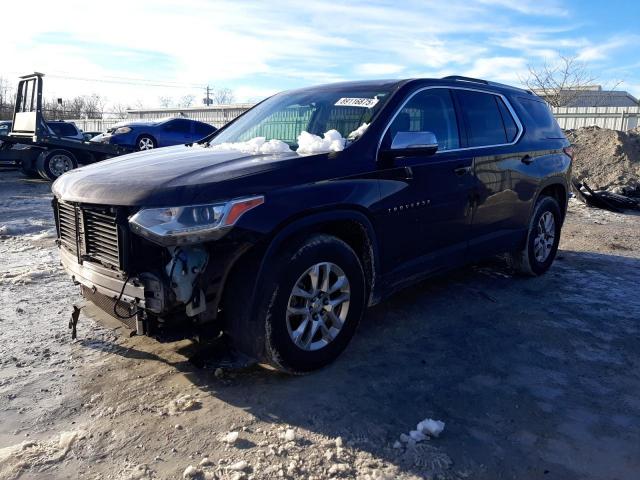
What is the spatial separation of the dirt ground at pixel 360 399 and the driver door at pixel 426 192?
614 millimetres

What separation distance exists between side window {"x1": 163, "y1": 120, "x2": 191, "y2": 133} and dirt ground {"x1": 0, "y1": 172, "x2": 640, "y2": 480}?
1220 cm

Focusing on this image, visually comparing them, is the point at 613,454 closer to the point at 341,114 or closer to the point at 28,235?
the point at 341,114

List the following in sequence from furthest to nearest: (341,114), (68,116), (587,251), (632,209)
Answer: (68,116), (632,209), (587,251), (341,114)

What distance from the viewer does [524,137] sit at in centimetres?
537

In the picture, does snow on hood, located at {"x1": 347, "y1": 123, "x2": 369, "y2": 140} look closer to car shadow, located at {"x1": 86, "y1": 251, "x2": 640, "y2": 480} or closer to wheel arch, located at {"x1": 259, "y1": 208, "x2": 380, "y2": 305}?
wheel arch, located at {"x1": 259, "y1": 208, "x2": 380, "y2": 305}

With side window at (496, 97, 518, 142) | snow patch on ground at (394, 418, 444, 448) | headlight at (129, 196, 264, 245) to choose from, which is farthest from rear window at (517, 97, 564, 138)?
headlight at (129, 196, 264, 245)

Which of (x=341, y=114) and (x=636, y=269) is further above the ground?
(x=341, y=114)

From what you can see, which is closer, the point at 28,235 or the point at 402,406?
the point at 402,406

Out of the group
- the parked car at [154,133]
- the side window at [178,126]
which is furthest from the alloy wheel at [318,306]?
the side window at [178,126]

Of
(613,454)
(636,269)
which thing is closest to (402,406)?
(613,454)

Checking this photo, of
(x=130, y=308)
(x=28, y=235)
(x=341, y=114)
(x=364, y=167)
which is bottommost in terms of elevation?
(x=28, y=235)

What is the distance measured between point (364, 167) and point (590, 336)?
7.36ft

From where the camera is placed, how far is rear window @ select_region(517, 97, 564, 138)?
18.4ft

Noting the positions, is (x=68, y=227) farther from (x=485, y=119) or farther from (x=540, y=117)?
(x=540, y=117)
